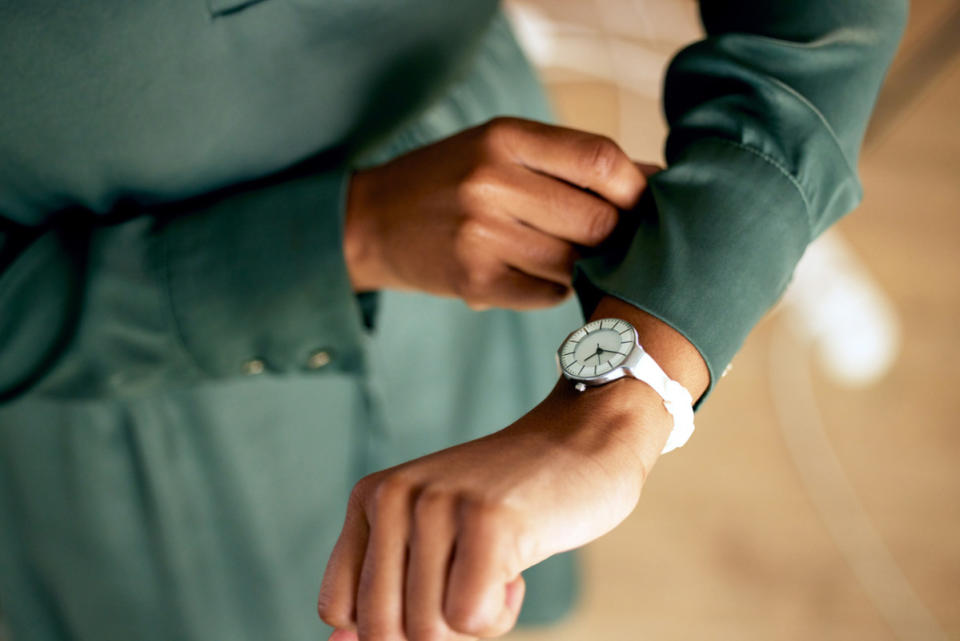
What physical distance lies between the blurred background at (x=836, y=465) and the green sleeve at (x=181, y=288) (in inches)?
19.5

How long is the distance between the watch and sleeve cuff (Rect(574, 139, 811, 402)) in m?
0.03

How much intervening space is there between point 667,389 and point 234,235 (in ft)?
0.88

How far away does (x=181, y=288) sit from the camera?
17.6 inches

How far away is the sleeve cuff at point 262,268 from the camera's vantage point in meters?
0.44

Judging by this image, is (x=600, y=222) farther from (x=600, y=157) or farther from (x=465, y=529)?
(x=465, y=529)

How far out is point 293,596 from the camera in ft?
2.08

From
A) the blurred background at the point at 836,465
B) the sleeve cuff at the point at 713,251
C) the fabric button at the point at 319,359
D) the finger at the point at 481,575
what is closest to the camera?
the finger at the point at 481,575

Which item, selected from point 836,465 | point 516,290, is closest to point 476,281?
point 516,290

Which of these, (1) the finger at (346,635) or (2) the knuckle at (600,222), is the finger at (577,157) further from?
(1) the finger at (346,635)

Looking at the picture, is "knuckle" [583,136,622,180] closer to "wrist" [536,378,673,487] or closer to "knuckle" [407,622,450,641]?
"wrist" [536,378,673,487]

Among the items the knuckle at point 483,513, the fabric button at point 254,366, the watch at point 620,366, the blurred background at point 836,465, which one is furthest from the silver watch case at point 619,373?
the blurred background at point 836,465

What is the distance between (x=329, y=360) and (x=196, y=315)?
8 centimetres

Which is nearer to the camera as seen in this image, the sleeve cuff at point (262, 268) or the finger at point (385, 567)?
the finger at point (385, 567)

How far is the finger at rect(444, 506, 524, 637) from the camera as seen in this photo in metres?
0.25
